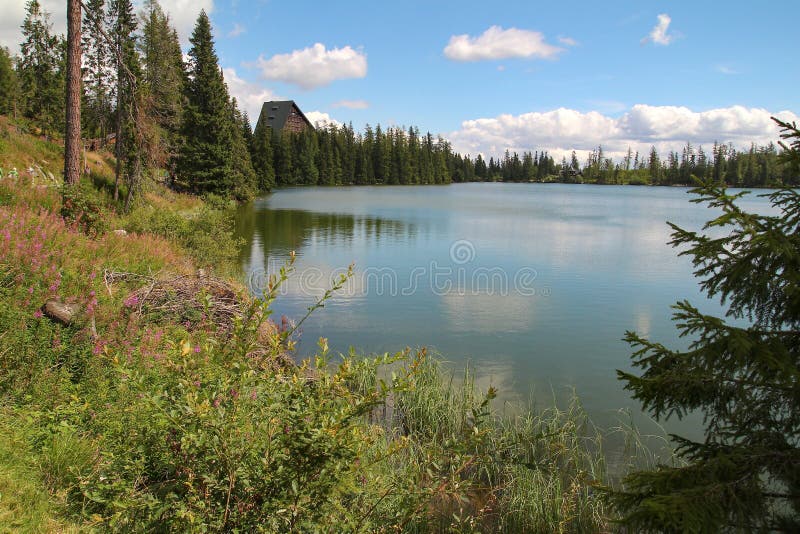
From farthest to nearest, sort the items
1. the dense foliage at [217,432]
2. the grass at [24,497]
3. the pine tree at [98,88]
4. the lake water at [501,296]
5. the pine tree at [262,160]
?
the pine tree at [262,160] < the pine tree at [98,88] < the lake water at [501,296] < the grass at [24,497] < the dense foliage at [217,432]

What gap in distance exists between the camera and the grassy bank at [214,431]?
9.33 feet

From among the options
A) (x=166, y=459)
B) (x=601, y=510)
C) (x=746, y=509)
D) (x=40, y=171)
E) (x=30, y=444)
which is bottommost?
(x=601, y=510)

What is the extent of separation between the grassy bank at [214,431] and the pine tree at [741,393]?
1.96 feet

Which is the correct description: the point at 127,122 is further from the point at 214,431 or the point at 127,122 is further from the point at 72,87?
the point at 214,431

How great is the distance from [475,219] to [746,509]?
36.1 metres

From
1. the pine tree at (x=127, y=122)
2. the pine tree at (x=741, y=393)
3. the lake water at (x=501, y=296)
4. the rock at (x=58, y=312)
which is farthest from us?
the pine tree at (x=127, y=122)

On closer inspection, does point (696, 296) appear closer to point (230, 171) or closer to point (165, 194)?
point (165, 194)

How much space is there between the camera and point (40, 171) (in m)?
18.3

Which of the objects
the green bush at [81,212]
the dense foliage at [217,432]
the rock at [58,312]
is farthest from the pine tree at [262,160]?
the rock at [58,312]

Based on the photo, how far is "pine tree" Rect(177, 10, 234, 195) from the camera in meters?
38.7

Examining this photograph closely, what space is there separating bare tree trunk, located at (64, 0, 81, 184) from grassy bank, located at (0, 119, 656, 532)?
4.58 metres

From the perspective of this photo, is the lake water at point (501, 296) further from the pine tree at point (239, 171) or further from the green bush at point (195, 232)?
the pine tree at point (239, 171)

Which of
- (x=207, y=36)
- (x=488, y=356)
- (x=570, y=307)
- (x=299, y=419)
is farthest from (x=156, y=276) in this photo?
(x=207, y=36)

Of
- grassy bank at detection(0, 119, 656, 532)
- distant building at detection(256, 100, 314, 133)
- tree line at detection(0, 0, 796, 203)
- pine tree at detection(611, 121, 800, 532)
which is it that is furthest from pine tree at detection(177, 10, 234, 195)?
distant building at detection(256, 100, 314, 133)
